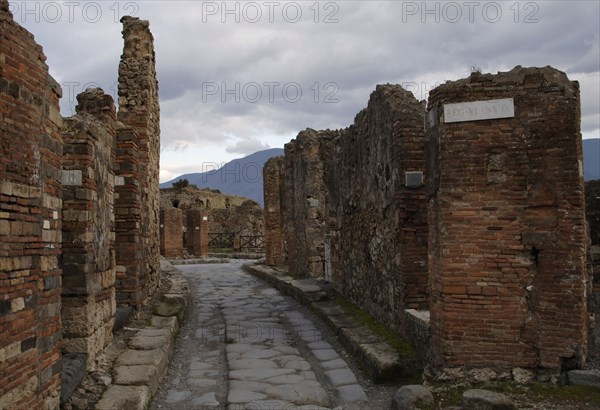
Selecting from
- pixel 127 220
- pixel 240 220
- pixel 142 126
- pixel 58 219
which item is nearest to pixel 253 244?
pixel 240 220

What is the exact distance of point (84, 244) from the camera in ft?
19.7

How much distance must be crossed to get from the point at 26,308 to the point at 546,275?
4.75 metres

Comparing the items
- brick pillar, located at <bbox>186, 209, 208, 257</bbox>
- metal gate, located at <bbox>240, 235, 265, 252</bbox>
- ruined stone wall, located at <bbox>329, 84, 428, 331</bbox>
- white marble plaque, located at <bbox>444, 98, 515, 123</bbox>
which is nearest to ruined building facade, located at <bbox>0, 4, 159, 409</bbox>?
ruined stone wall, located at <bbox>329, 84, 428, 331</bbox>

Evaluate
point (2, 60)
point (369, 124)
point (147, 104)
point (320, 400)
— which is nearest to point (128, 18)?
point (147, 104)

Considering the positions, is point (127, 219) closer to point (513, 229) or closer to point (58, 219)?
point (58, 219)

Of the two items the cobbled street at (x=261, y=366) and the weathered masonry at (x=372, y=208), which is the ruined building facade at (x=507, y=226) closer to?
the weathered masonry at (x=372, y=208)

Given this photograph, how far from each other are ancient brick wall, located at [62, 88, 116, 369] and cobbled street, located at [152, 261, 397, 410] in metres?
1.04

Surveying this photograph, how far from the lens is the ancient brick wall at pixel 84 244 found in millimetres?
5875

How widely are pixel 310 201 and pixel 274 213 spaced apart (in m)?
4.99

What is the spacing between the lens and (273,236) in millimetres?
18438

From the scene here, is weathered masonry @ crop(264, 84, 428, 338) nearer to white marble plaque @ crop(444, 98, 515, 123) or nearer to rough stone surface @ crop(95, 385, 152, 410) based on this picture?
white marble plaque @ crop(444, 98, 515, 123)

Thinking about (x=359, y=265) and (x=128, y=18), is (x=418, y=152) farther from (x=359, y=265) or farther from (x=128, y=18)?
(x=128, y=18)

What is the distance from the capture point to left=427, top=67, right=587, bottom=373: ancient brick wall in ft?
18.1

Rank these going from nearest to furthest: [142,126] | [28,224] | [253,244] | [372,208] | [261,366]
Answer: [28,224], [261,366], [372,208], [142,126], [253,244]
